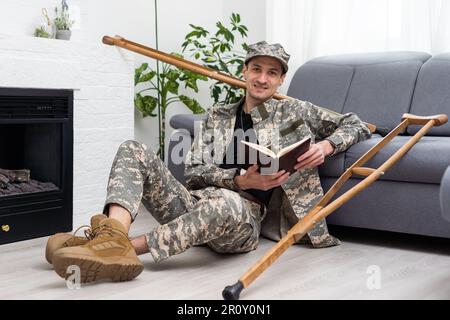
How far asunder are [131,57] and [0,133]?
2.55 ft

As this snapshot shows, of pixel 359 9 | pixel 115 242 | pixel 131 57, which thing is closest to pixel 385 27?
pixel 359 9

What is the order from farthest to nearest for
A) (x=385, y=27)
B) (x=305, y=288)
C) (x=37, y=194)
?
(x=385, y=27), (x=37, y=194), (x=305, y=288)

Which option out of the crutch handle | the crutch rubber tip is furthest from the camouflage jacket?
the crutch rubber tip

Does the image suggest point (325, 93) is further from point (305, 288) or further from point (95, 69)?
point (305, 288)

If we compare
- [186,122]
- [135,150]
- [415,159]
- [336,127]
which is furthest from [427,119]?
[135,150]

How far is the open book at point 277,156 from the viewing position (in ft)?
6.55

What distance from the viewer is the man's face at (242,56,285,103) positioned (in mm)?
2537

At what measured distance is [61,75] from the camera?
3006 mm

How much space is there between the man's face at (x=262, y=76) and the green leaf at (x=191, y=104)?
4.99ft

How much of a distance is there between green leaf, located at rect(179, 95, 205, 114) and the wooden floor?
148 cm

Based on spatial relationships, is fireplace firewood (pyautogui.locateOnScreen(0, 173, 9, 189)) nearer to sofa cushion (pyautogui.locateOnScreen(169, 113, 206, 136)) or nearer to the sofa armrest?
sofa cushion (pyautogui.locateOnScreen(169, 113, 206, 136))

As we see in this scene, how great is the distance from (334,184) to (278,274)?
0.41 metres

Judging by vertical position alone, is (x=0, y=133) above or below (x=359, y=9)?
below
